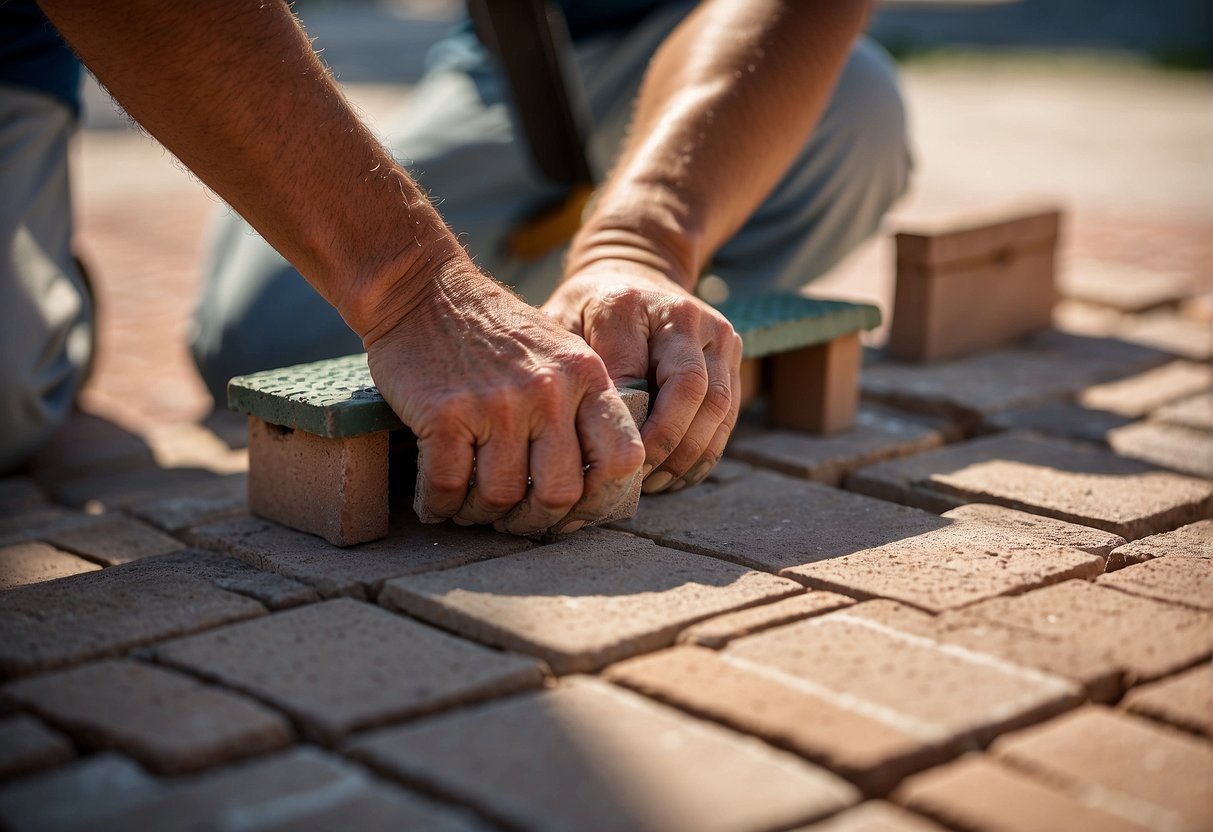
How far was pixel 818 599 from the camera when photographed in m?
1.71

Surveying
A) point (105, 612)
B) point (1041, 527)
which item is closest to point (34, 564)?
point (105, 612)

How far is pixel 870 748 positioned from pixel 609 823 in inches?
11.3

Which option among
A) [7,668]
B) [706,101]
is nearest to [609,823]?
[7,668]

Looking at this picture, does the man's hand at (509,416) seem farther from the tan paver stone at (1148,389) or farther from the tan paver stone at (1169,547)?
the tan paver stone at (1148,389)

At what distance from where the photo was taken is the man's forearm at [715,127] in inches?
87.6

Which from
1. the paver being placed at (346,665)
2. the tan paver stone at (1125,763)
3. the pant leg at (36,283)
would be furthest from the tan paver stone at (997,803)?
the pant leg at (36,283)

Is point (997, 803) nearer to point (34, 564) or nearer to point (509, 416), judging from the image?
point (509, 416)

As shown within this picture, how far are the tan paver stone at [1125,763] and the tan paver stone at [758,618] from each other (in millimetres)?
350

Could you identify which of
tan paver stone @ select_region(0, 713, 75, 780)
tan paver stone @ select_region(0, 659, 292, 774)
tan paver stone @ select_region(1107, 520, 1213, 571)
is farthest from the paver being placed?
tan paver stone @ select_region(1107, 520, 1213, 571)

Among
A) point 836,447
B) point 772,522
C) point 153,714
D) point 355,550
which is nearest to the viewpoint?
point 153,714

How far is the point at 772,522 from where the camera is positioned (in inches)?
80.4

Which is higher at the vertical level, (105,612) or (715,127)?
(715,127)

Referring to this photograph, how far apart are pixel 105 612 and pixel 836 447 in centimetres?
135

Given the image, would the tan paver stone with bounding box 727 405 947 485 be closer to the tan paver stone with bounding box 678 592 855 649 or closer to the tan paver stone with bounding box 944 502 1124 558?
the tan paver stone with bounding box 944 502 1124 558
